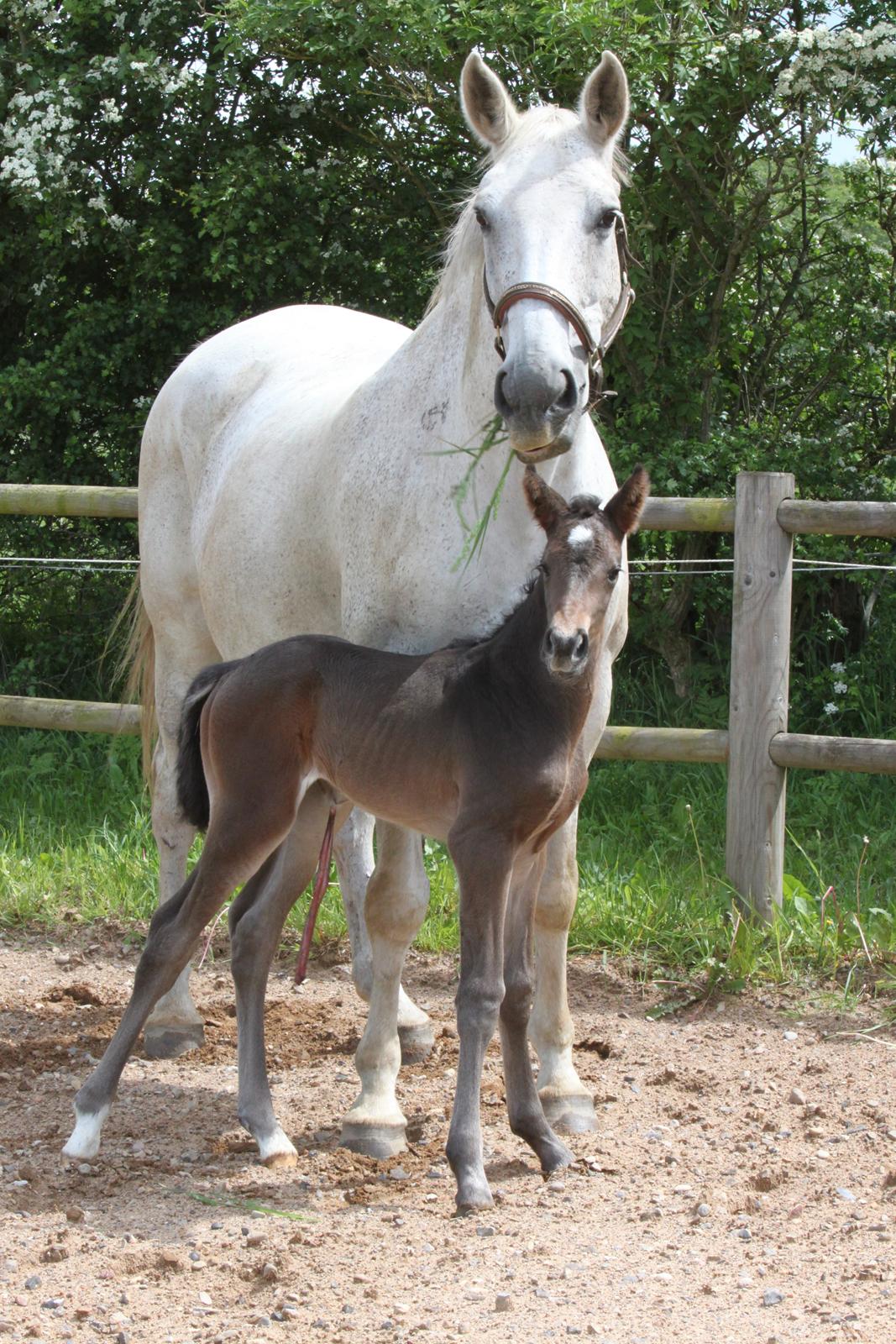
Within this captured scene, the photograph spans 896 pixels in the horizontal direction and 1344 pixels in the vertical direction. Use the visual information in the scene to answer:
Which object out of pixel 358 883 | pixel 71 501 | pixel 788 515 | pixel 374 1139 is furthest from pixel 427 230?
pixel 374 1139

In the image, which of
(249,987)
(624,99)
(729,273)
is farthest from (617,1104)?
(729,273)

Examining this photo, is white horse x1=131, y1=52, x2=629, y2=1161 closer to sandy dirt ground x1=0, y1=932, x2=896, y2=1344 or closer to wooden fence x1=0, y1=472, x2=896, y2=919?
sandy dirt ground x1=0, y1=932, x2=896, y2=1344

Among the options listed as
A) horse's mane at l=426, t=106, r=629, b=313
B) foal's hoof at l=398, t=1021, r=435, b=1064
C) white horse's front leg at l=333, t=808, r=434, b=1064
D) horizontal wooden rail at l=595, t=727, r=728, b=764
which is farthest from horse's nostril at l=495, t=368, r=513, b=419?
horizontal wooden rail at l=595, t=727, r=728, b=764

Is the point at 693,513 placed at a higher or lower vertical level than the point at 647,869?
higher

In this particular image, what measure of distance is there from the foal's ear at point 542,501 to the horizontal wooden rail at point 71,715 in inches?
117

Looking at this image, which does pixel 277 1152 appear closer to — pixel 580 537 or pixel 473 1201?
pixel 473 1201

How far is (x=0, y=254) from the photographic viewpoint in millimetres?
7840

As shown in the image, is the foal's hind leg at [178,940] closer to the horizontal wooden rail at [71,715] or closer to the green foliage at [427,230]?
the horizontal wooden rail at [71,715]

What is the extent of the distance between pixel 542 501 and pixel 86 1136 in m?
1.81

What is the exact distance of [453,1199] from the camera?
129 inches

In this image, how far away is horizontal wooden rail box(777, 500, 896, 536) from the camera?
16.2 feet

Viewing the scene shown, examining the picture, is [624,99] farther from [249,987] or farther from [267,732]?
[249,987]

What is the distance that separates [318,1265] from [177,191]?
19.8 feet

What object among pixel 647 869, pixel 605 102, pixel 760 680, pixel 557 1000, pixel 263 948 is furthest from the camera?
pixel 647 869
